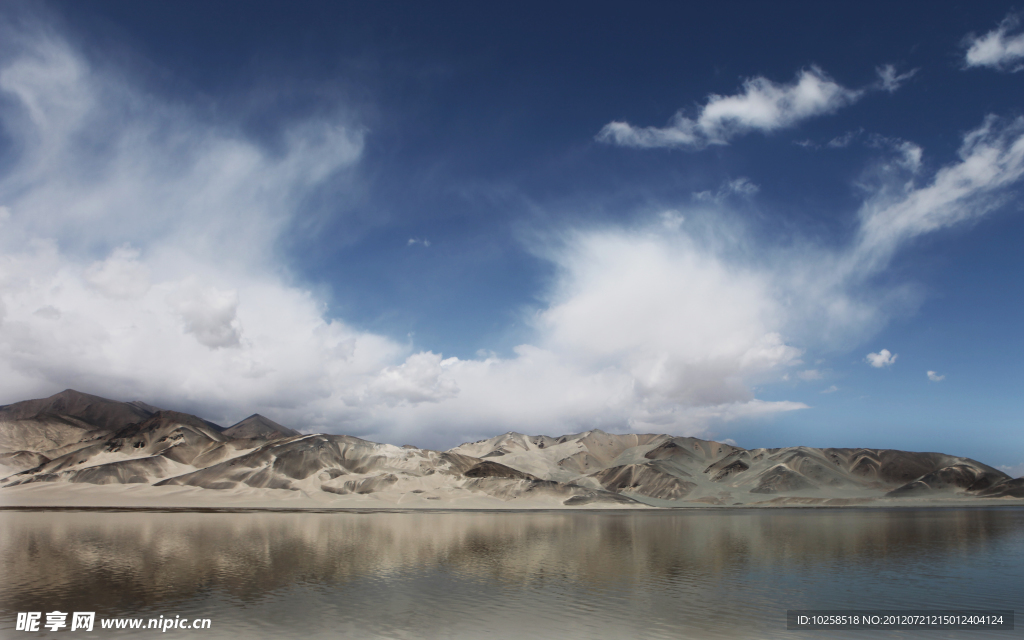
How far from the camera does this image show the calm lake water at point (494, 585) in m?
27.7

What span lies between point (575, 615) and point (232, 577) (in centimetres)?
2369

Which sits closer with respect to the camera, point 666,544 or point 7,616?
point 7,616

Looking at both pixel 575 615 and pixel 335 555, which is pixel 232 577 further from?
pixel 575 615

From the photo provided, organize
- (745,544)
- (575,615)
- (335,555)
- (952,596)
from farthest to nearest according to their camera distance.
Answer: (745,544) → (335,555) → (952,596) → (575,615)

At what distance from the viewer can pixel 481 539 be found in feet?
242

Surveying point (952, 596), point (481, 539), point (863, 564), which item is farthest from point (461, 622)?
point (481, 539)

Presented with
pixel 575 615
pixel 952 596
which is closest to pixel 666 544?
pixel 952 596

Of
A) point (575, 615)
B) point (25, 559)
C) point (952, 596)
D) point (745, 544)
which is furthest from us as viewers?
point (745, 544)

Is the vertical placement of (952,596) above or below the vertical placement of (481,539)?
above

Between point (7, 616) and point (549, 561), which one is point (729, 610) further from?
point (7, 616)

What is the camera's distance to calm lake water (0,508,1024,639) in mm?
27734

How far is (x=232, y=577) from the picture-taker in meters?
39.9

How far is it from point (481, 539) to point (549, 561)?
Result: 81.8 feet

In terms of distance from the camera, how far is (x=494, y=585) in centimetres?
3831
